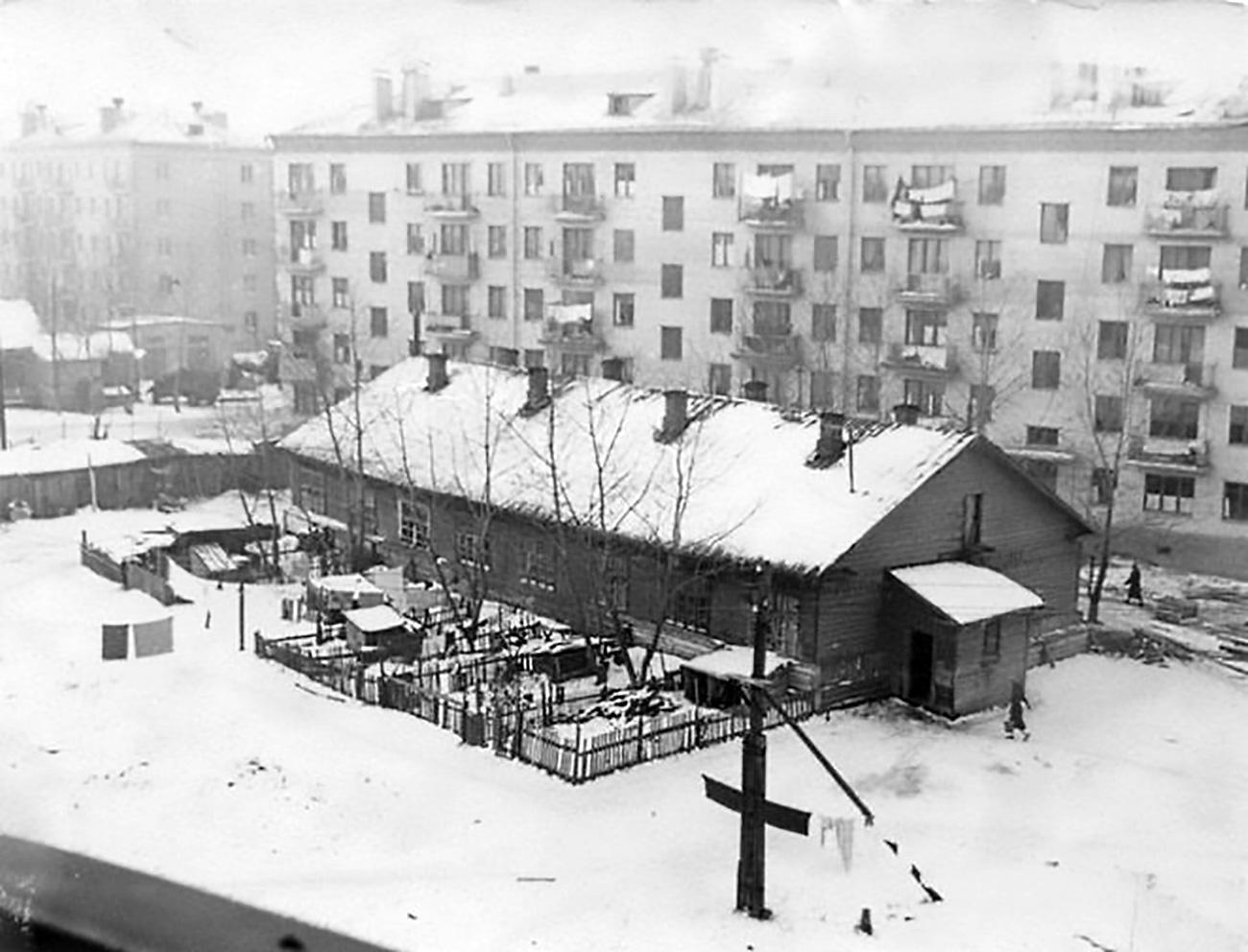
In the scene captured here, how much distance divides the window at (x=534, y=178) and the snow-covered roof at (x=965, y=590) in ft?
77.9

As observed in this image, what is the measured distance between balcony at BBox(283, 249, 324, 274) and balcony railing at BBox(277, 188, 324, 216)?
129 cm

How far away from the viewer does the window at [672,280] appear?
1692 inches

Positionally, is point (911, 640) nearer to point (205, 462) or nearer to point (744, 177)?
point (744, 177)

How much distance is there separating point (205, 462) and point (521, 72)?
16331 mm

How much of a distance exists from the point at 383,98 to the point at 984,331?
72.4 feet

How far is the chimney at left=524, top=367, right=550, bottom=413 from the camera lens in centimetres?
3109

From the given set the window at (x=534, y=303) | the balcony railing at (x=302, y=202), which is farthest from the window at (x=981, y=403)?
the balcony railing at (x=302, y=202)

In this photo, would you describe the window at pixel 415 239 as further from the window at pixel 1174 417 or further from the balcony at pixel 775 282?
the window at pixel 1174 417

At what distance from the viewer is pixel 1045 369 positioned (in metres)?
37.0

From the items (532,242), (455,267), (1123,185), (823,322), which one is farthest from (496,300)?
(1123,185)

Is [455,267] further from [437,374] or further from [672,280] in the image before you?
[437,374]

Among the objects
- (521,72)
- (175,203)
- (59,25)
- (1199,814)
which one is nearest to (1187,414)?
(1199,814)

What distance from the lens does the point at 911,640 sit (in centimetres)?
2420

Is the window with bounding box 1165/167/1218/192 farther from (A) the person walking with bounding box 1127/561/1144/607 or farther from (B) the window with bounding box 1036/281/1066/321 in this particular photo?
(A) the person walking with bounding box 1127/561/1144/607
